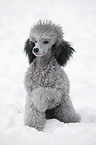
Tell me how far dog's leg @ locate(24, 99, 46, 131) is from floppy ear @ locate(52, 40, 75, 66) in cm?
43

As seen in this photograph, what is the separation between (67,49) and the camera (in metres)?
1.33

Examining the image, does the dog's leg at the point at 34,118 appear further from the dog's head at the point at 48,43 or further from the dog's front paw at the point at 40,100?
the dog's head at the point at 48,43

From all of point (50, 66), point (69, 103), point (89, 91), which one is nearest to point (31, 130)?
point (69, 103)

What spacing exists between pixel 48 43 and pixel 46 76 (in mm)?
255

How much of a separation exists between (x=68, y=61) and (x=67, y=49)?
11cm

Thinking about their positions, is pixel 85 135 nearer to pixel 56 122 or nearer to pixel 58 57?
pixel 56 122

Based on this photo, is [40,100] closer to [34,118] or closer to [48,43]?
[34,118]

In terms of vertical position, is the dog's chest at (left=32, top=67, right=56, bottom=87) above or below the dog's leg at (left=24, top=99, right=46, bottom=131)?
above

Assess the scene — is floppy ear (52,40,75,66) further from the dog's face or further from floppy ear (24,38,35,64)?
floppy ear (24,38,35,64)

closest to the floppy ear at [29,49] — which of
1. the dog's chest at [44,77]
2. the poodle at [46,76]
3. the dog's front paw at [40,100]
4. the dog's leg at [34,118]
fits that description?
→ the poodle at [46,76]

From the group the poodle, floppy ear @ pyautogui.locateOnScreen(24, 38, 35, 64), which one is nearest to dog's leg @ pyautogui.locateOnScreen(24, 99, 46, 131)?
the poodle

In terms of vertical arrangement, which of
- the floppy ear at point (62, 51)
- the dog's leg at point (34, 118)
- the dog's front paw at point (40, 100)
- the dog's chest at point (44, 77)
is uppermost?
the floppy ear at point (62, 51)

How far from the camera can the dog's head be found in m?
1.23

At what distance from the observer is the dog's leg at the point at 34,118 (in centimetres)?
126
